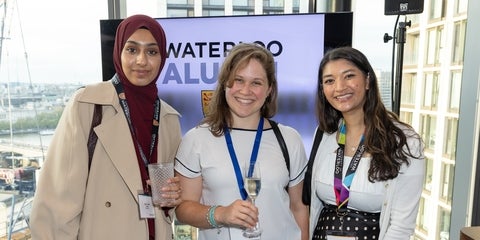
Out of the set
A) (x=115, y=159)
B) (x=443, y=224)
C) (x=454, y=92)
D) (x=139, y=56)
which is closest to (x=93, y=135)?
(x=115, y=159)

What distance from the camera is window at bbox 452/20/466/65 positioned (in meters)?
2.88

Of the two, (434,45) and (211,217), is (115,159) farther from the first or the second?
(434,45)

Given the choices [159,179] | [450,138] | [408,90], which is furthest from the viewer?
[408,90]

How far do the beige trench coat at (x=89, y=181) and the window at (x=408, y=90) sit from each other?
2.62 meters

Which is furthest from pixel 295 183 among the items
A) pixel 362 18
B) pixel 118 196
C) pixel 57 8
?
pixel 57 8

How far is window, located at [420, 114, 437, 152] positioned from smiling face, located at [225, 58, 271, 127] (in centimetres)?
221

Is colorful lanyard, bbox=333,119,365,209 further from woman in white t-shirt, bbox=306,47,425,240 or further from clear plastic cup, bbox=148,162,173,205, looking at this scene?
clear plastic cup, bbox=148,162,173,205

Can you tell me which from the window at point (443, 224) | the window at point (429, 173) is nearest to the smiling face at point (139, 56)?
the window at point (429, 173)

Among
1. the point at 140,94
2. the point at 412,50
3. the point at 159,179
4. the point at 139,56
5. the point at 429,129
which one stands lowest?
the point at 429,129

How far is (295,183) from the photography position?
67.7 inches

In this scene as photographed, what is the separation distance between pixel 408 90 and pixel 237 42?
1.72 m

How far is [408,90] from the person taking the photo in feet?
10.9

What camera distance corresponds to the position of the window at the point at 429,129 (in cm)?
321

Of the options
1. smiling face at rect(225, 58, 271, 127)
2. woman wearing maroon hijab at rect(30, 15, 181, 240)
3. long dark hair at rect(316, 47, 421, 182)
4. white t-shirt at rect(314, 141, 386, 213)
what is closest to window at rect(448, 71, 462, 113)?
long dark hair at rect(316, 47, 421, 182)
